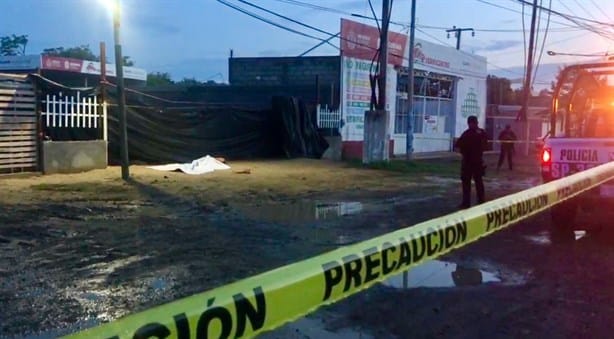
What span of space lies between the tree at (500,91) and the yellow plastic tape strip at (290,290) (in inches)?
1922

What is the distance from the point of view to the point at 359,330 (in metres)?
5.00

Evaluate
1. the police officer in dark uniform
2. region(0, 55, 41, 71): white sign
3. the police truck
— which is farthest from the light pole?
region(0, 55, 41, 71): white sign

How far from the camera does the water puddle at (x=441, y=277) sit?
6480 mm

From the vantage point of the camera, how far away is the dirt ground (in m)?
5.22

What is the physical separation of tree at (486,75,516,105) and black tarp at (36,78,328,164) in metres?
30.4

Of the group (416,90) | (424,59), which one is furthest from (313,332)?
(416,90)

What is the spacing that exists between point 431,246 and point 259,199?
982 centimetres

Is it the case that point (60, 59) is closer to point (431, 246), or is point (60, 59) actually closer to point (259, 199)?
point (259, 199)

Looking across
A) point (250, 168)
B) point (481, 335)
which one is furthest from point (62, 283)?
point (250, 168)

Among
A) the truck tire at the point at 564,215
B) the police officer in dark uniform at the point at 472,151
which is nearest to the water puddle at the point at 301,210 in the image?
the police officer in dark uniform at the point at 472,151

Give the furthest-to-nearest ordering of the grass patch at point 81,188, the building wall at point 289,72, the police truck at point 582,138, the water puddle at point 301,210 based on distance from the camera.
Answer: the building wall at point 289,72
the grass patch at point 81,188
the water puddle at point 301,210
the police truck at point 582,138

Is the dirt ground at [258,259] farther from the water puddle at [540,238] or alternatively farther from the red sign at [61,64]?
the red sign at [61,64]

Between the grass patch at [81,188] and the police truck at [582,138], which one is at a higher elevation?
the police truck at [582,138]

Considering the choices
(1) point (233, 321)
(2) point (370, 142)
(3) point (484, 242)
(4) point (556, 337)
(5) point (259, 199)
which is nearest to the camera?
(1) point (233, 321)
